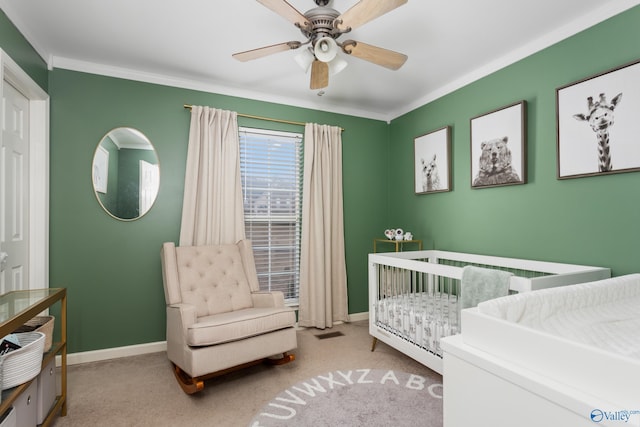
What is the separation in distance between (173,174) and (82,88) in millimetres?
979

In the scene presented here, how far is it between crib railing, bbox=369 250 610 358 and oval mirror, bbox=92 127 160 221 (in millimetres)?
2125

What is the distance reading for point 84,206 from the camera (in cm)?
271

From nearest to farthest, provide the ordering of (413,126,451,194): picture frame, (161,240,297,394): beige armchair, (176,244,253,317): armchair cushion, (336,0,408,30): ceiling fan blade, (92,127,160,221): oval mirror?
1. (336,0,408,30): ceiling fan blade
2. (161,240,297,394): beige armchair
3. (176,244,253,317): armchair cushion
4. (92,127,160,221): oval mirror
5. (413,126,451,194): picture frame

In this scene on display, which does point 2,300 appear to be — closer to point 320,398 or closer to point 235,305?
point 235,305

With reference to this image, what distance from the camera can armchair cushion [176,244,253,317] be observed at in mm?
2596

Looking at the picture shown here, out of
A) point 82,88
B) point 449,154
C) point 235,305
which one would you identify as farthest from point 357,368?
point 82,88

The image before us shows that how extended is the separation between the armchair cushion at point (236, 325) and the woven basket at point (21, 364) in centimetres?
77

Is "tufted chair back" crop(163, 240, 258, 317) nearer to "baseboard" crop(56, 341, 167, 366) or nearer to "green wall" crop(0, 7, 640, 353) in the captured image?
"green wall" crop(0, 7, 640, 353)

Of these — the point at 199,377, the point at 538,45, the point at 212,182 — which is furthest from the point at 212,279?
the point at 538,45

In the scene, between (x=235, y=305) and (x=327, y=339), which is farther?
(x=327, y=339)

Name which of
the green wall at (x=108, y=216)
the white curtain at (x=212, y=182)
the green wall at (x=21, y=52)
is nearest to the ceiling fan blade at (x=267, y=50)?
the white curtain at (x=212, y=182)

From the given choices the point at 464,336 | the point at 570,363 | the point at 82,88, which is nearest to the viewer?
the point at 570,363

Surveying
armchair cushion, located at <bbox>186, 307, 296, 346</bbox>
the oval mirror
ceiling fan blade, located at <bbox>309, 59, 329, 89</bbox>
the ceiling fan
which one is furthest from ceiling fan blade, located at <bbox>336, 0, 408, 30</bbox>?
the oval mirror

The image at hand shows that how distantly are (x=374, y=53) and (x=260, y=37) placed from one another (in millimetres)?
904
